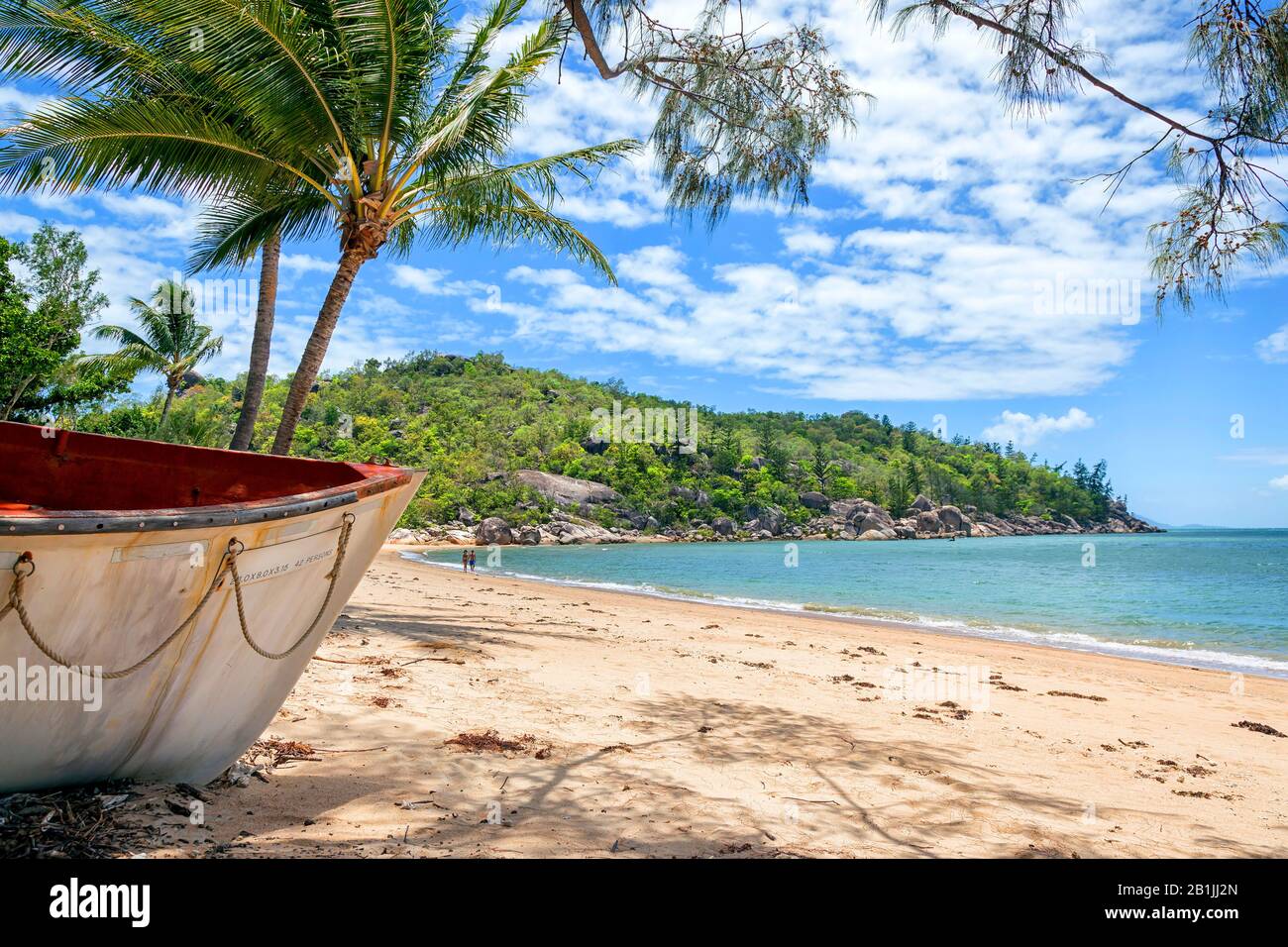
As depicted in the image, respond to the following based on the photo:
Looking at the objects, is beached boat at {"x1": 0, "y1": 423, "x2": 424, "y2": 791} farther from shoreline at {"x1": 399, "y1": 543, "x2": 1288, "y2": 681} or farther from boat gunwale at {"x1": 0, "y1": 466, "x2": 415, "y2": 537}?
shoreline at {"x1": 399, "y1": 543, "x2": 1288, "y2": 681}

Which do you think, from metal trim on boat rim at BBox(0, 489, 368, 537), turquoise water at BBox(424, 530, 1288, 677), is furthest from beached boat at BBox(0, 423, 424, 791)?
turquoise water at BBox(424, 530, 1288, 677)

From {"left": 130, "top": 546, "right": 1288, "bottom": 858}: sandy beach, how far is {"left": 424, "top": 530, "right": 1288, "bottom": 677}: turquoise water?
6.94 m

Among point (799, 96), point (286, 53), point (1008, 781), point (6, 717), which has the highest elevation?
point (286, 53)

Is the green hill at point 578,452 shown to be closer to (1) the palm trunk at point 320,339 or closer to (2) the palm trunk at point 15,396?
(2) the palm trunk at point 15,396

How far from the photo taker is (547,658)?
309 inches

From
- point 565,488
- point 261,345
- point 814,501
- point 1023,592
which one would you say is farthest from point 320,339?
point 814,501

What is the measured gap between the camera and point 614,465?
69750mm

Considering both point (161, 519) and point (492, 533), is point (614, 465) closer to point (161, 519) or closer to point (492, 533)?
point (492, 533)

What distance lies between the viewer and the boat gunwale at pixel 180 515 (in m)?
2.18

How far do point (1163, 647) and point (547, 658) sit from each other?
1318 centimetres

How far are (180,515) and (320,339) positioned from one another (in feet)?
20.1

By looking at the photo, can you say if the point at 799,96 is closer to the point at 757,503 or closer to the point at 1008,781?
the point at 1008,781

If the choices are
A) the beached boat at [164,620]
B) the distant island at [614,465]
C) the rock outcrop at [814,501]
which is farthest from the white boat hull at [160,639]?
the rock outcrop at [814,501]
